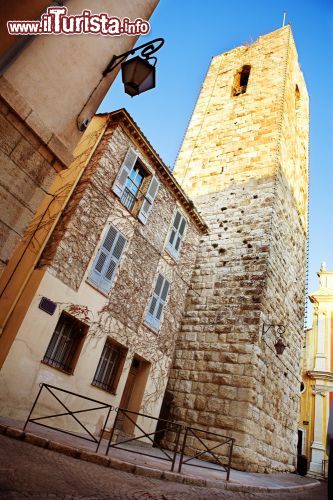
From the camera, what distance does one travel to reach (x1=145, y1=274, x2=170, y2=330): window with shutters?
336 inches

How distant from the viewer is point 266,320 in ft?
29.6

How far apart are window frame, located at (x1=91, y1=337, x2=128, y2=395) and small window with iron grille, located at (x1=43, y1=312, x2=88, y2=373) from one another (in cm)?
65

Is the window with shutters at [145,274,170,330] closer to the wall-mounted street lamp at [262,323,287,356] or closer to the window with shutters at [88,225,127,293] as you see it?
the window with shutters at [88,225,127,293]

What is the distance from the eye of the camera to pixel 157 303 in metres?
8.82

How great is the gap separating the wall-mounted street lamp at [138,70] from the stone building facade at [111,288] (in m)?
3.22

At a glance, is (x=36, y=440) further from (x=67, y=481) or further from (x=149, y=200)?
(x=149, y=200)

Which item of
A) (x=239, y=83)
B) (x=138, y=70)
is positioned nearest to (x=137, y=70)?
(x=138, y=70)

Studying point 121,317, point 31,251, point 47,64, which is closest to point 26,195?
point 47,64

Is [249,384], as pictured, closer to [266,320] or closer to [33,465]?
[266,320]

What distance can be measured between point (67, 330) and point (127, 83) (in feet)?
15.0

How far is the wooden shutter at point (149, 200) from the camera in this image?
8555 millimetres

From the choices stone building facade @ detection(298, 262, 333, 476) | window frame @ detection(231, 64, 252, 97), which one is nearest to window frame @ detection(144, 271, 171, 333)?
window frame @ detection(231, 64, 252, 97)

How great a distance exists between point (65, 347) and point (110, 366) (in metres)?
1.30

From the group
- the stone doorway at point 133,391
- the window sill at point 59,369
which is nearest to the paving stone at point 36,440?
the window sill at point 59,369
